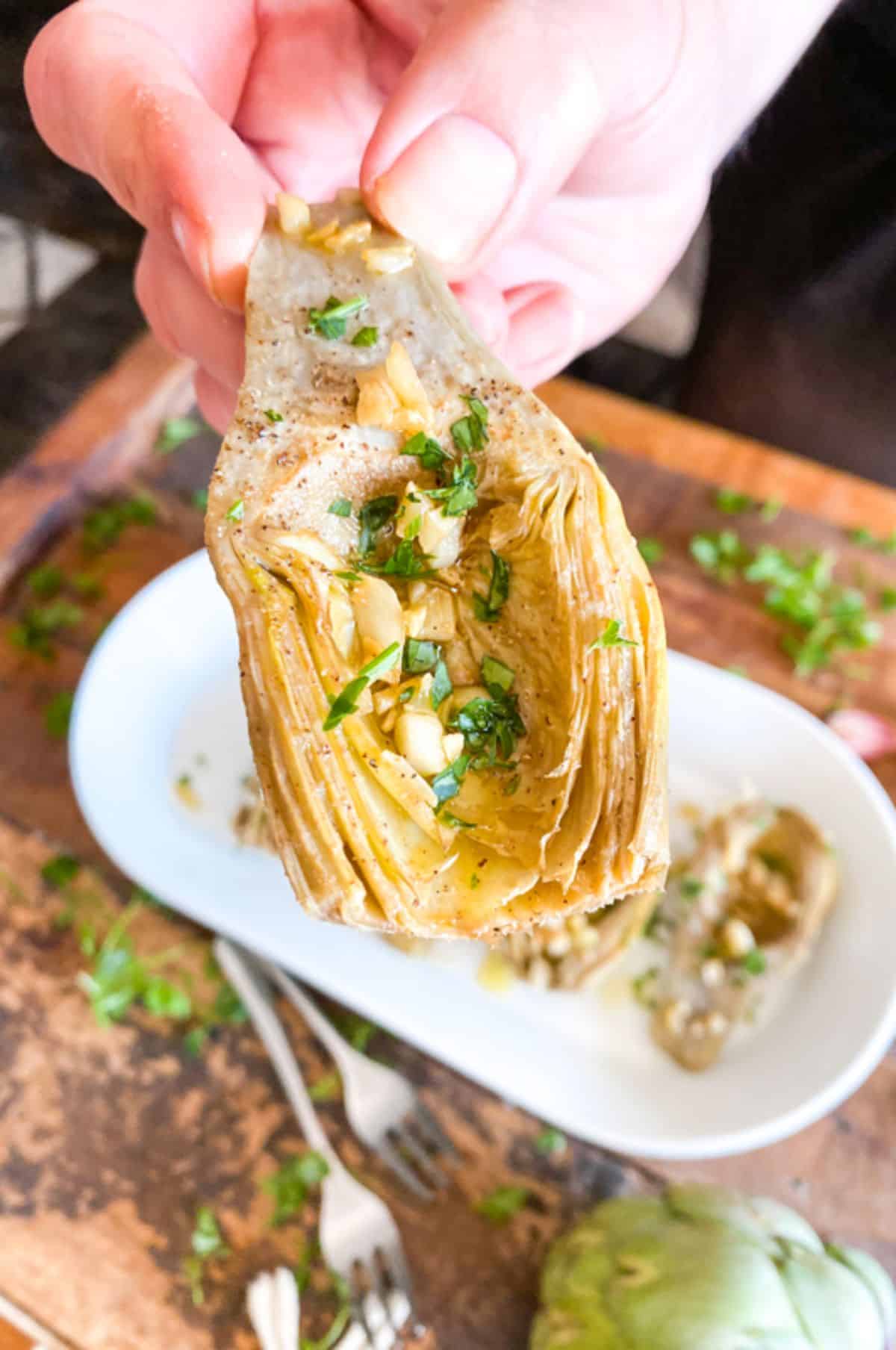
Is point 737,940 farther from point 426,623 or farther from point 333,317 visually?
point 333,317

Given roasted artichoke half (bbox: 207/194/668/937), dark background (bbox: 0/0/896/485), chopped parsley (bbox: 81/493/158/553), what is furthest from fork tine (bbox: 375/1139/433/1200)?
dark background (bbox: 0/0/896/485)

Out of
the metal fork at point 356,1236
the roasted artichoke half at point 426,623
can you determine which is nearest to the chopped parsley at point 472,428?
the roasted artichoke half at point 426,623

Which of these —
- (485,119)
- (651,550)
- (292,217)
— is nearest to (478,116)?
(485,119)

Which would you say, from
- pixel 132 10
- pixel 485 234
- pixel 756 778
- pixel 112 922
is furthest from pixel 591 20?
pixel 112 922

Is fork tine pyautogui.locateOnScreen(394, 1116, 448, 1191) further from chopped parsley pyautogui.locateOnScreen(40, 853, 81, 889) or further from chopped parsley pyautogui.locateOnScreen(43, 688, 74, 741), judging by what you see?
chopped parsley pyautogui.locateOnScreen(43, 688, 74, 741)

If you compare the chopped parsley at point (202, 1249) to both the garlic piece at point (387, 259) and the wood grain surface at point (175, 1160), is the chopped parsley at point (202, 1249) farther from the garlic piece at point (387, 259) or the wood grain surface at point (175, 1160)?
the garlic piece at point (387, 259)

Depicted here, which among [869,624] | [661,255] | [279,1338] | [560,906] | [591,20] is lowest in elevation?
[279,1338]

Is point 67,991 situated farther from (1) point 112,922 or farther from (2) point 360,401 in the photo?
(2) point 360,401
